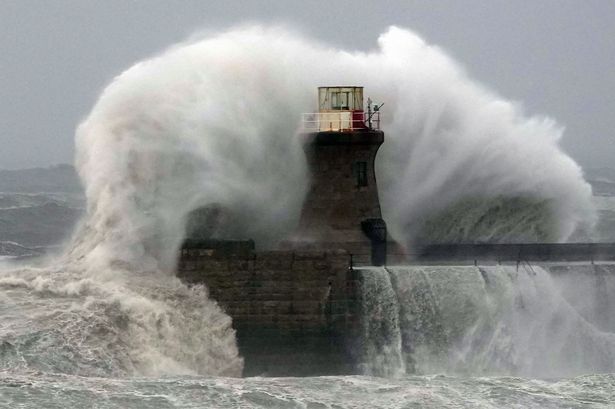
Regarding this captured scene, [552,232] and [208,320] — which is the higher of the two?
[552,232]

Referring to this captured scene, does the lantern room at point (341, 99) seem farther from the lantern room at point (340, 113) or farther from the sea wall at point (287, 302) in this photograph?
the sea wall at point (287, 302)

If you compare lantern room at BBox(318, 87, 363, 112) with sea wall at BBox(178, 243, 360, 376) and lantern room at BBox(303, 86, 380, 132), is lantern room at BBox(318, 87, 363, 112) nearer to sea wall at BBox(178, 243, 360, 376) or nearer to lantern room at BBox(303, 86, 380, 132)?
lantern room at BBox(303, 86, 380, 132)

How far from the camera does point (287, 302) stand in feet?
65.6

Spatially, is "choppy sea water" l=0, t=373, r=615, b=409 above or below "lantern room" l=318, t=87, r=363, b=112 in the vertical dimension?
below

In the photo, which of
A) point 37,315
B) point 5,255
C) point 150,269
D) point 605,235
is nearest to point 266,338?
point 150,269

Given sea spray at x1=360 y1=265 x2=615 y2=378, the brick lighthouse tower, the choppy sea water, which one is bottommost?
the choppy sea water

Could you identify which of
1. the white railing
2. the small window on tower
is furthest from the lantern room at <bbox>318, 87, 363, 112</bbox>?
the small window on tower

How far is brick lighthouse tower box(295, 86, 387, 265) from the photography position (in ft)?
70.8

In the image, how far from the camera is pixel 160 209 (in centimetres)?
2134

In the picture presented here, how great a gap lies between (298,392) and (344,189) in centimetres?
538

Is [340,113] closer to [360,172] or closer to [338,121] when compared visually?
[338,121]

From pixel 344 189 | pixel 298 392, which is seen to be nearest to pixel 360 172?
pixel 344 189

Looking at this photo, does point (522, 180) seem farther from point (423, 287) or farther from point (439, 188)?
point (423, 287)

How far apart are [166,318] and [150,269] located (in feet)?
3.68
